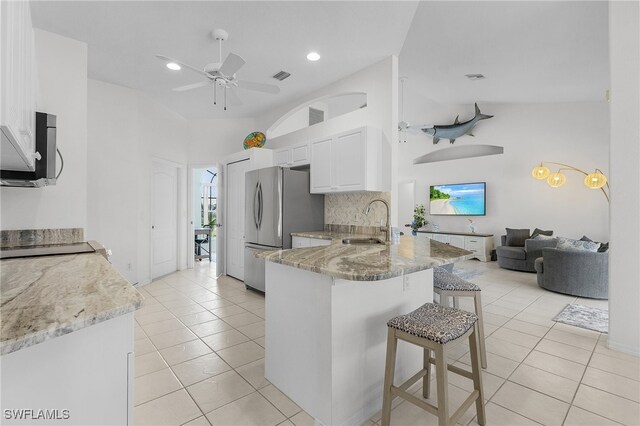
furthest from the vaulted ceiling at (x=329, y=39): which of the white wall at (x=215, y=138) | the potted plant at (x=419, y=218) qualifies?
the potted plant at (x=419, y=218)

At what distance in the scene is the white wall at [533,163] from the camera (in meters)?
5.82

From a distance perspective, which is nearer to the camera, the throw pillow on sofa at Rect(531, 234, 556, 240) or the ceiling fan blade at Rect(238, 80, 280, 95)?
the ceiling fan blade at Rect(238, 80, 280, 95)

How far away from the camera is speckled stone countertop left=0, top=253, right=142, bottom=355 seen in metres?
0.68

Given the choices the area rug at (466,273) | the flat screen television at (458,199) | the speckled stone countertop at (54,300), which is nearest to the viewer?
the speckled stone countertop at (54,300)

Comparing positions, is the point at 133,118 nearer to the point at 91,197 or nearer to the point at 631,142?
the point at 91,197

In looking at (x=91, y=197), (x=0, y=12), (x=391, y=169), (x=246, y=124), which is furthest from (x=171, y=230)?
(x=0, y=12)

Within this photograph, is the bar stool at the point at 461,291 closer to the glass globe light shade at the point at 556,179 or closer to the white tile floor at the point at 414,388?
the white tile floor at the point at 414,388

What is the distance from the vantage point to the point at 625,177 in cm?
262

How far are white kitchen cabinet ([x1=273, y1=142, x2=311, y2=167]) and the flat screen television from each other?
4.72 meters

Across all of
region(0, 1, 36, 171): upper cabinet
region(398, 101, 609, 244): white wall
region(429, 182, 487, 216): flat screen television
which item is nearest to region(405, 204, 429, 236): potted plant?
region(429, 182, 487, 216): flat screen television

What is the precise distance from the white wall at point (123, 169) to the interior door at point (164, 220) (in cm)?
24

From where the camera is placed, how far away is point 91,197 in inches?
161

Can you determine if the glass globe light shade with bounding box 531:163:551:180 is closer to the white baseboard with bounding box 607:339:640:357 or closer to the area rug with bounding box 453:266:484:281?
the area rug with bounding box 453:266:484:281

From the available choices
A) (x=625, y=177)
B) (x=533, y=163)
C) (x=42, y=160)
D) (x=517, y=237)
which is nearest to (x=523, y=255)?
(x=517, y=237)
